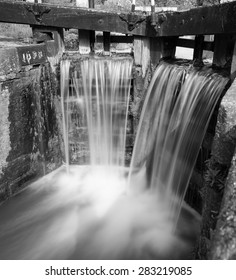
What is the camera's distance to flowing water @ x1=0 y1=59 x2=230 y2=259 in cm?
429

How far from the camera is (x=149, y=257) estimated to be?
4.13m

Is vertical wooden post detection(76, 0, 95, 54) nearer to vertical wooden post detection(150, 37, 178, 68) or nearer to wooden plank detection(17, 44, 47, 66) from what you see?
wooden plank detection(17, 44, 47, 66)

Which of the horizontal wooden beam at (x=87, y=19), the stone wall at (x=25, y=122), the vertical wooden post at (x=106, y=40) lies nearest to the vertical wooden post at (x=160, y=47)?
the horizontal wooden beam at (x=87, y=19)

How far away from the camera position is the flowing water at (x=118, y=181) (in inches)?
169

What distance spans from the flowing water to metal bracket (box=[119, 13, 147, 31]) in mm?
705

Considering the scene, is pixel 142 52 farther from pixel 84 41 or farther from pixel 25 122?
pixel 25 122

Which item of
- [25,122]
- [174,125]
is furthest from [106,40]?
[174,125]

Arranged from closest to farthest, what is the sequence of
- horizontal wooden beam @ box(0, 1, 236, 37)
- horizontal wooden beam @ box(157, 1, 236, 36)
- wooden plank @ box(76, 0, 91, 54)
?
horizontal wooden beam @ box(157, 1, 236, 36), horizontal wooden beam @ box(0, 1, 236, 37), wooden plank @ box(76, 0, 91, 54)

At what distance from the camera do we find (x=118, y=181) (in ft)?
20.5

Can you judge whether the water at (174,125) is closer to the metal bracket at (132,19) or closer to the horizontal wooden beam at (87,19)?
the horizontal wooden beam at (87,19)

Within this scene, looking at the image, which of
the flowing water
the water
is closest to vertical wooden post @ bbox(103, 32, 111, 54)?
the flowing water

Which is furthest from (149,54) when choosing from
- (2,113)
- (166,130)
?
(2,113)

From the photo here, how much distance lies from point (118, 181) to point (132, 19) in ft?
11.3

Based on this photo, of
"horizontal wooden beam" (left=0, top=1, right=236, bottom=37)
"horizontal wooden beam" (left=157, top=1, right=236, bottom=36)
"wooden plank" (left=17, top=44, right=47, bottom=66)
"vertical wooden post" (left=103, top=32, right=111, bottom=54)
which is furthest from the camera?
"vertical wooden post" (left=103, top=32, right=111, bottom=54)
